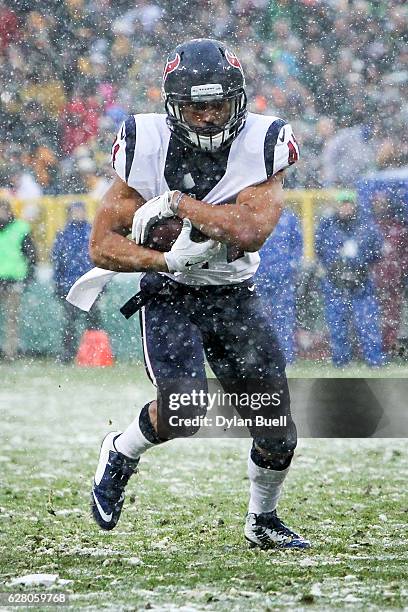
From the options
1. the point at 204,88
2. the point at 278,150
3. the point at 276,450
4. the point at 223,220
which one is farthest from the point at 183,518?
the point at 204,88

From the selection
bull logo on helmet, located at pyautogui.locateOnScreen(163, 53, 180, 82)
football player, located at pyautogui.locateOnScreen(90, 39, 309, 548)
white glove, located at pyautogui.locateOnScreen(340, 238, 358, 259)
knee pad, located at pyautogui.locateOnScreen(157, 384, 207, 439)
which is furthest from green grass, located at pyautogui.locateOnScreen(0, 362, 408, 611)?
bull logo on helmet, located at pyautogui.locateOnScreen(163, 53, 180, 82)

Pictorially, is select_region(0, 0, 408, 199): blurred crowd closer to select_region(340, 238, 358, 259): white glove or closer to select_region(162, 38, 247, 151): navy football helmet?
select_region(340, 238, 358, 259): white glove

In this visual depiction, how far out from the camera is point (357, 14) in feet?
16.2

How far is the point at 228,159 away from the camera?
9.53 feet

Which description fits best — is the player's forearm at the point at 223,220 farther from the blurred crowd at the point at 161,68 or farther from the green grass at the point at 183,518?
the blurred crowd at the point at 161,68

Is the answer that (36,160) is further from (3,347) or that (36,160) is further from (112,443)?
(112,443)

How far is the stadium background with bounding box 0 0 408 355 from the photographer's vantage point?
482 cm

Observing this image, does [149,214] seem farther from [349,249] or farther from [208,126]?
[349,249]

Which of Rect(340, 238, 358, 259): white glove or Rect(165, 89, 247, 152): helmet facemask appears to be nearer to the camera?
Rect(165, 89, 247, 152): helmet facemask

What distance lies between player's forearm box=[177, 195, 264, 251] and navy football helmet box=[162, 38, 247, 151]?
15 centimetres

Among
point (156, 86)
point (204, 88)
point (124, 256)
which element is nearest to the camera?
point (204, 88)

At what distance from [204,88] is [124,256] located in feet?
1.32

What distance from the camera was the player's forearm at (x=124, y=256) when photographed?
2.87 metres

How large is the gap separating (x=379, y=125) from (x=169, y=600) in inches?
120
